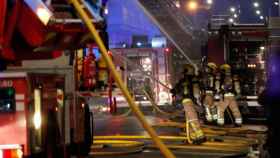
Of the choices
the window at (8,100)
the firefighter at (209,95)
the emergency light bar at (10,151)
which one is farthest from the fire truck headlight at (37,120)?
the firefighter at (209,95)

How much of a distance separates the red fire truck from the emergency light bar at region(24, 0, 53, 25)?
2.52ft

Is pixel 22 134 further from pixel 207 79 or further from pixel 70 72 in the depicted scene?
pixel 207 79

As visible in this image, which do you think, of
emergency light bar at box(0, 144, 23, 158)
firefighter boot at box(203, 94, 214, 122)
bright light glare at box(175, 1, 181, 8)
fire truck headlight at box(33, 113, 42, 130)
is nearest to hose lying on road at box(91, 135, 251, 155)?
firefighter boot at box(203, 94, 214, 122)

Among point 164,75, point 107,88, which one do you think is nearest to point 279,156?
point 107,88

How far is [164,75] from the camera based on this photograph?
2473 cm

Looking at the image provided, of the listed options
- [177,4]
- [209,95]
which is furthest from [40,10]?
[177,4]

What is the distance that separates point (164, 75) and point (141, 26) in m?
9.69

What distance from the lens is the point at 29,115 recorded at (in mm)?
5816

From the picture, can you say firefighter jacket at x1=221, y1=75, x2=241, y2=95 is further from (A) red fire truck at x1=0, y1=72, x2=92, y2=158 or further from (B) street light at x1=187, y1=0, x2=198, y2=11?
(B) street light at x1=187, y1=0, x2=198, y2=11

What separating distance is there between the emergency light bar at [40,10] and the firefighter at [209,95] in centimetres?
977

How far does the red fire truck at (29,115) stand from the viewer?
18.6 ft

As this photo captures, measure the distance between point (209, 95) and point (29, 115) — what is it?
9371mm

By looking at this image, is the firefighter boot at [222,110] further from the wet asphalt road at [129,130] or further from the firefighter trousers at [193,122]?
the firefighter trousers at [193,122]

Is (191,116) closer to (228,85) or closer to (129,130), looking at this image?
(129,130)
